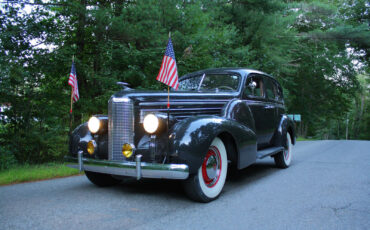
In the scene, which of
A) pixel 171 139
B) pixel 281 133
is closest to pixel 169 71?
pixel 171 139

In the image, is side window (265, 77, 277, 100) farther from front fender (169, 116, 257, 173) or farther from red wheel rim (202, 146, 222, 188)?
red wheel rim (202, 146, 222, 188)

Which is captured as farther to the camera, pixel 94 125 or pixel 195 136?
pixel 94 125

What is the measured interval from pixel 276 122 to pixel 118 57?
212 inches

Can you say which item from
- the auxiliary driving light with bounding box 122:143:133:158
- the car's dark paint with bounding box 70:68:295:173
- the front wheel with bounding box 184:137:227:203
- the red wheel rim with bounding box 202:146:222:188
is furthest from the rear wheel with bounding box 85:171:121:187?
the red wheel rim with bounding box 202:146:222:188

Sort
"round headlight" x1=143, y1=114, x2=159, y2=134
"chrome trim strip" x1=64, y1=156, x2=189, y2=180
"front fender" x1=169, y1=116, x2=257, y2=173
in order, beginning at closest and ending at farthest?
1. "chrome trim strip" x1=64, y1=156, x2=189, y2=180
2. "front fender" x1=169, y1=116, x2=257, y2=173
3. "round headlight" x1=143, y1=114, x2=159, y2=134

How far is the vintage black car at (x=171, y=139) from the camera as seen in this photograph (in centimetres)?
311

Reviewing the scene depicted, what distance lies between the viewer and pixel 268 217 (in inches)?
112

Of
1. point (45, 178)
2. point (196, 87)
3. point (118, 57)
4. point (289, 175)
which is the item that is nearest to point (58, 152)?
point (45, 178)

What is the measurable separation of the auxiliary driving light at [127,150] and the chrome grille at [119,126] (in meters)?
0.05

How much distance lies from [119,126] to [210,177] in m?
1.26

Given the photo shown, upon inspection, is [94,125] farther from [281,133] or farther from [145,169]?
[281,133]

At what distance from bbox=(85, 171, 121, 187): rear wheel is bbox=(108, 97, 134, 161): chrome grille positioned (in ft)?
2.49

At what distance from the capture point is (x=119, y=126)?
345cm

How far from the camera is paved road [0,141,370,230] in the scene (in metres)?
2.66
